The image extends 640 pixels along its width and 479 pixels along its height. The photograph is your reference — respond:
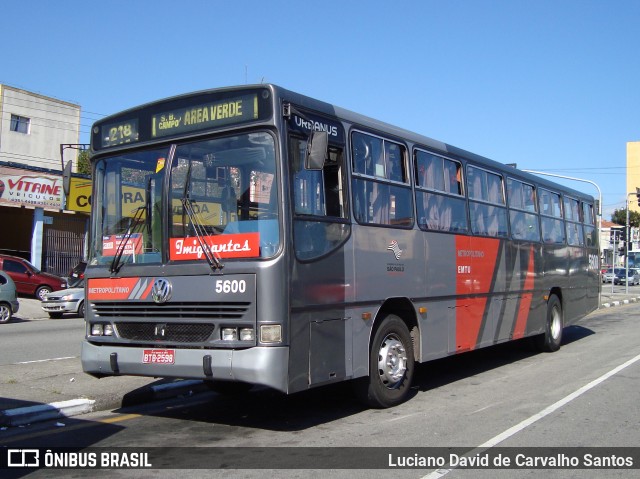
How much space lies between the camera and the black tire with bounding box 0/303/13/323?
61.5 feet

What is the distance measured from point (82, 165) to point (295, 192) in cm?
3867

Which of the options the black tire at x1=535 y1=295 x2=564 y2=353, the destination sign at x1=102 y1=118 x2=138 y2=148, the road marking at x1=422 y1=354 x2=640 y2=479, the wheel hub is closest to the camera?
the road marking at x1=422 y1=354 x2=640 y2=479

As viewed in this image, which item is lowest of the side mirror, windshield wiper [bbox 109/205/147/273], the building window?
windshield wiper [bbox 109/205/147/273]

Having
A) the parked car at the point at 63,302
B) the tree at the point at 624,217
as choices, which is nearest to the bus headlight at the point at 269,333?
the parked car at the point at 63,302

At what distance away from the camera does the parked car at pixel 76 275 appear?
23344mm

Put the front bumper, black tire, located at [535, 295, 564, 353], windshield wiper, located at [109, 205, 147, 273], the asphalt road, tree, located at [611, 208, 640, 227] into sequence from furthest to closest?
tree, located at [611, 208, 640, 227] → black tire, located at [535, 295, 564, 353] → windshield wiper, located at [109, 205, 147, 273] → the front bumper → the asphalt road

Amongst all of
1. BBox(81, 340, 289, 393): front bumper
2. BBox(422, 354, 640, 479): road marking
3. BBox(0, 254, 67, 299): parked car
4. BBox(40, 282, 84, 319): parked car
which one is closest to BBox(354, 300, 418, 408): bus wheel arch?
BBox(422, 354, 640, 479): road marking

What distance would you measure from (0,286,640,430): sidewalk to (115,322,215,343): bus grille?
1.33 metres

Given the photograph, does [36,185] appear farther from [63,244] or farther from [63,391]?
[63,391]

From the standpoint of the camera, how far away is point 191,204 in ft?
21.5

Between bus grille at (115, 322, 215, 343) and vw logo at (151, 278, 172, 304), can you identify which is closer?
bus grille at (115, 322, 215, 343)

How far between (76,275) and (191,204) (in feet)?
69.8

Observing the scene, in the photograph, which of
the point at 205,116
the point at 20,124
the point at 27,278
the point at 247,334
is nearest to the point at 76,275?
the point at 27,278

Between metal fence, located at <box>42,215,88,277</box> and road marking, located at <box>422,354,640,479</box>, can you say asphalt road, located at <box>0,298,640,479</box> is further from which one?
metal fence, located at <box>42,215,88,277</box>
